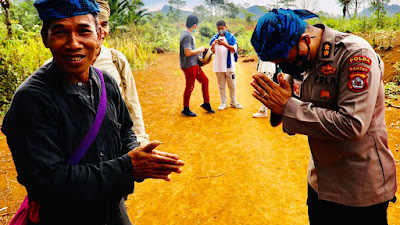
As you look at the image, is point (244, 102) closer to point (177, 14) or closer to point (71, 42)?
point (71, 42)

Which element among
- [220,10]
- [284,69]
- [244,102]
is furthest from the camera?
[220,10]

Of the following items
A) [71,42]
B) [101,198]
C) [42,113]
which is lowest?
[101,198]

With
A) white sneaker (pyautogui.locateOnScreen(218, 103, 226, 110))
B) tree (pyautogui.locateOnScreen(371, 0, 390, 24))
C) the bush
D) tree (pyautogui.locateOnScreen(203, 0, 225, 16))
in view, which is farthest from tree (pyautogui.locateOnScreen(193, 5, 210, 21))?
the bush

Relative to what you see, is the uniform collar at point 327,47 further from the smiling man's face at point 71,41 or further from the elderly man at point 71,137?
the smiling man's face at point 71,41

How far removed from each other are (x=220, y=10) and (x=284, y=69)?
5104 cm

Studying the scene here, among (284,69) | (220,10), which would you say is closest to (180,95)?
(284,69)

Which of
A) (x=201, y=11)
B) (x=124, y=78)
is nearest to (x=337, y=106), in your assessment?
(x=124, y=78)

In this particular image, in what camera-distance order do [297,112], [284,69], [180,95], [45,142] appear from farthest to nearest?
[180,95] < [284,69] < [297,112] < [45,142]

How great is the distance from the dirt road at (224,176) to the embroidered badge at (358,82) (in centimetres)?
193

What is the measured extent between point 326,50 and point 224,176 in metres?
2.54

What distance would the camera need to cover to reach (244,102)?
693 cm

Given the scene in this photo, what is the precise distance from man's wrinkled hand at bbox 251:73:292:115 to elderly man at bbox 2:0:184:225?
0.65 m

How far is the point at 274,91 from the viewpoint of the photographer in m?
1.45

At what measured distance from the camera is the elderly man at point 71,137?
1.00m
